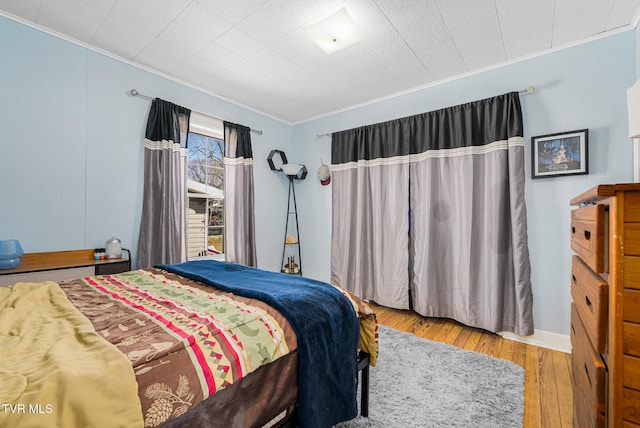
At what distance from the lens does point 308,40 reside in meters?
2.34

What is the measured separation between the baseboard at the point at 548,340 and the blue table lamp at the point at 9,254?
4.10m

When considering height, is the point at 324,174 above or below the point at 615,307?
above

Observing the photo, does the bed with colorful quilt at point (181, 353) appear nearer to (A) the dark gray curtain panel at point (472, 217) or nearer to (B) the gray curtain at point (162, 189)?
(B) the gray curtain at point (162, 189)

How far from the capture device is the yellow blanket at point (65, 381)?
2.03ft

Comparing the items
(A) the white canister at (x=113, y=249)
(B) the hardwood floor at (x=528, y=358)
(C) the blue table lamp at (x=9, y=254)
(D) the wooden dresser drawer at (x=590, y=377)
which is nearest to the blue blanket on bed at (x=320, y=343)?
(D) the wooden dresser drawer at (x=590, y=377)

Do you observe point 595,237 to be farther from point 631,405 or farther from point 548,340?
point 548,340

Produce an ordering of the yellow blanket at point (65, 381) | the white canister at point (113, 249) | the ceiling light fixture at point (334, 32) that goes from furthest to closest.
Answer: the white canister at point (113, 249) < the ceiling light fixture at point (334, 32) < the yellow blanket at point (65, 381)

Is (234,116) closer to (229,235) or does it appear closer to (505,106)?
(229,235)

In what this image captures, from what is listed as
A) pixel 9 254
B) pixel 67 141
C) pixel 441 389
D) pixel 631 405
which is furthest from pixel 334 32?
pixel 9 254

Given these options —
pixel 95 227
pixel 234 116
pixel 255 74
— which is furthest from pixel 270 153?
pixel 95 227

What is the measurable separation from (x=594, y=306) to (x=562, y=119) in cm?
214

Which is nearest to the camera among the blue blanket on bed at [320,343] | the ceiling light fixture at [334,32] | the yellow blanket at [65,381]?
the yellow blanket at [65,381]

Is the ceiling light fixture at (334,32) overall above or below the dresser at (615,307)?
above

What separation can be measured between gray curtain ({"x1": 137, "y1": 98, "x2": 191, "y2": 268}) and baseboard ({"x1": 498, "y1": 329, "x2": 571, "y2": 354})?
3453mm
